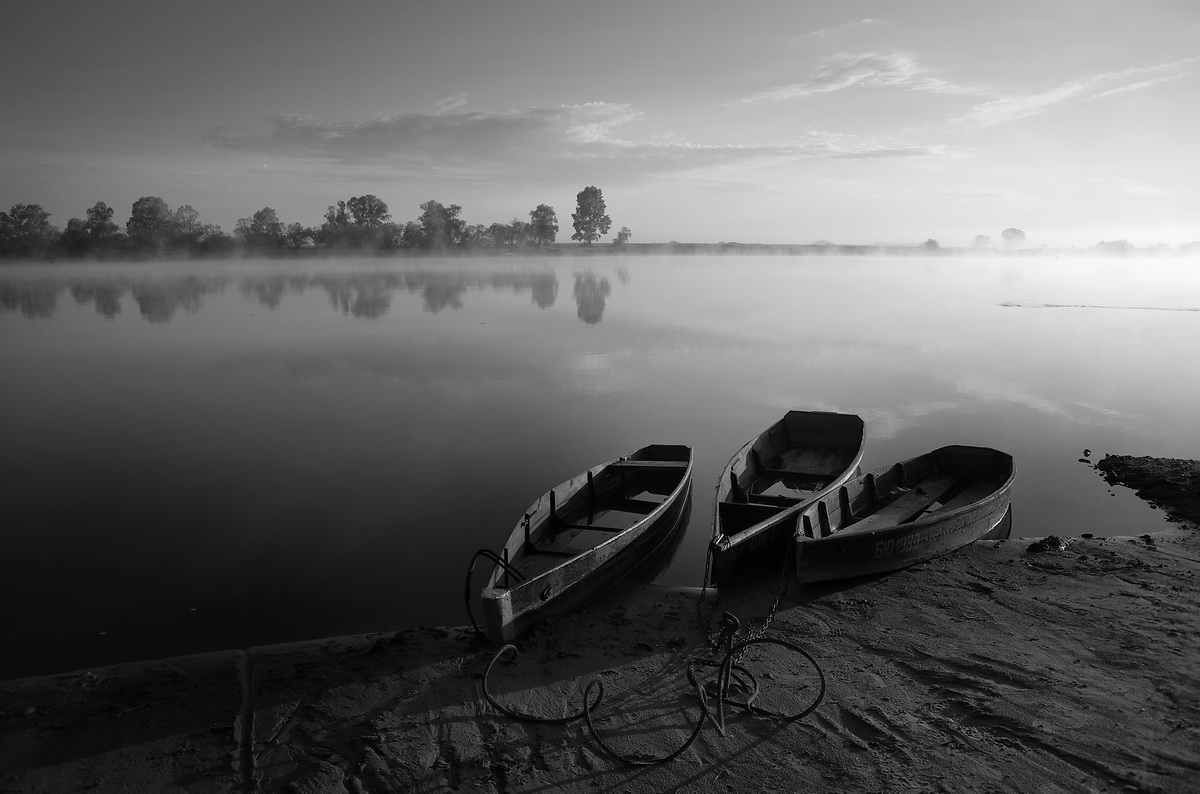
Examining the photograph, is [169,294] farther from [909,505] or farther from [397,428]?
[909,505]

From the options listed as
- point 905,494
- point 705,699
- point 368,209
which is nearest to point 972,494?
point 905,494

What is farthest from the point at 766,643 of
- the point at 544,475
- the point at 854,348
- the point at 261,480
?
the point at 854,348

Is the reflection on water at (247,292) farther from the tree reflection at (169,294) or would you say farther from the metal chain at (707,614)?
the metal chain at (707,614)

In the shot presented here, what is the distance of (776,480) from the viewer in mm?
11727

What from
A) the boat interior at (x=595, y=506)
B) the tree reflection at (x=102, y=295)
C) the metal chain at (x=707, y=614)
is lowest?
the metal chain at (x=707, y=614)

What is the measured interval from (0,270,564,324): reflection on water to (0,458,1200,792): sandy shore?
28.6 meters

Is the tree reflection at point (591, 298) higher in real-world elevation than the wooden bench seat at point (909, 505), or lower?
higher

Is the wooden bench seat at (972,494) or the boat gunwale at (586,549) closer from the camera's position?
the boat gunwale at (586,549)

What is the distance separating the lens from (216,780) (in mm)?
5203

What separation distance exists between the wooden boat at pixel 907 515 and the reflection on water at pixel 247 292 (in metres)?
25.0

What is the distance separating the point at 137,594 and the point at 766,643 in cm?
718

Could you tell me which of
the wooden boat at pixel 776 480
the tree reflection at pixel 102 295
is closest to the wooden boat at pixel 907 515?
the wooden boat at pixel 776 480

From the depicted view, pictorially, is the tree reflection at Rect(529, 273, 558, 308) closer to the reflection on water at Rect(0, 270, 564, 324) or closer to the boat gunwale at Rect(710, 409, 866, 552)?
the reflection on water at Rect(0, 270, 564, 324)

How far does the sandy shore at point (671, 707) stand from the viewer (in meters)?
5.22
